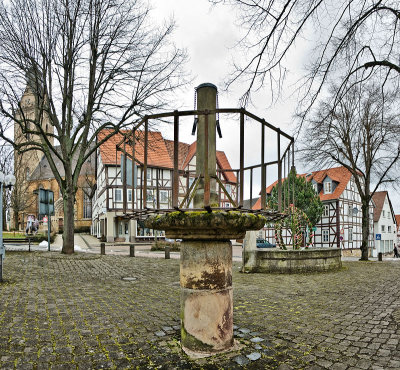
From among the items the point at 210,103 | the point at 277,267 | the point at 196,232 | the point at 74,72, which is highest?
the point at 74,72

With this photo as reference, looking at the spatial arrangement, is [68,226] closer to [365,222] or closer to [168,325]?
[168,325]

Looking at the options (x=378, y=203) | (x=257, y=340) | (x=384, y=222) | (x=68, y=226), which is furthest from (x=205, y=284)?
(x=384, y=222)

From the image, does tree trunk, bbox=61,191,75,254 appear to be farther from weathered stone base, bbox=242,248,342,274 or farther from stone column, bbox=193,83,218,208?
stone column, bbox=193,83,218,208

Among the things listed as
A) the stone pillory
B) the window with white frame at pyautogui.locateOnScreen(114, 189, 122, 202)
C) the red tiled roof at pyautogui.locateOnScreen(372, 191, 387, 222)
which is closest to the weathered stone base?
the stone pillory

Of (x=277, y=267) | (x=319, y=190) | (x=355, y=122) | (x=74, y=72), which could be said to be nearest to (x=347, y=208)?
(x=319, y=190)

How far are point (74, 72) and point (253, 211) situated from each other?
12.5 metres

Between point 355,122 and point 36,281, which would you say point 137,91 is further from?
point 355,122

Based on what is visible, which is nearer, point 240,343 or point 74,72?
point 240,343

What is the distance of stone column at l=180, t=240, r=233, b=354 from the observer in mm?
3469

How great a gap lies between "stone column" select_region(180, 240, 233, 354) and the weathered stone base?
747 centimetres

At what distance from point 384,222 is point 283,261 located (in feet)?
132

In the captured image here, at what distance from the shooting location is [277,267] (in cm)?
1073

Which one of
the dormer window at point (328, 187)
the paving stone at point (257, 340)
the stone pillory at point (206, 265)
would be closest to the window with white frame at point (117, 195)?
the dormer window at point (328, 187)

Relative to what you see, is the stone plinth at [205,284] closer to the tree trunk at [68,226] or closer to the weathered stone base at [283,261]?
the weathered stone base at [283,261]
